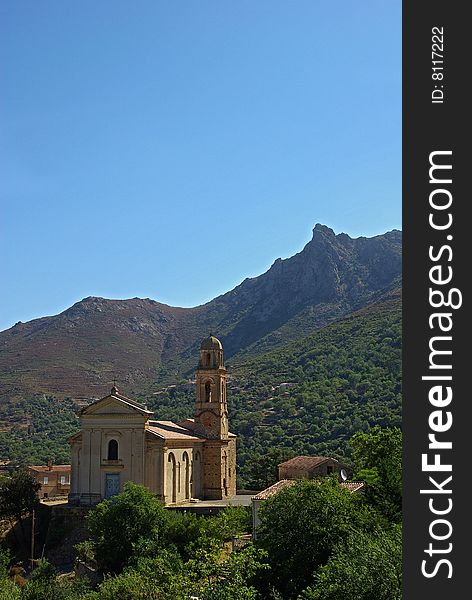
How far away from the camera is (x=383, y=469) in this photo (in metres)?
31.9

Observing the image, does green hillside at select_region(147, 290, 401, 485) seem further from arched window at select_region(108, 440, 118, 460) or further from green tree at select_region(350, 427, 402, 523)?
green tree at select_region(350, 427, 402, 523)

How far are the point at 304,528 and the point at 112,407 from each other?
2475cm

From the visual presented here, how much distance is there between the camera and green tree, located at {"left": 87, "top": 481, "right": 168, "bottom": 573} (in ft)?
109

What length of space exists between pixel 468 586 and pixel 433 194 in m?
4.75

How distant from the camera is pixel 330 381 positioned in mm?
87812

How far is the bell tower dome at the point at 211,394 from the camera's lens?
52375mm

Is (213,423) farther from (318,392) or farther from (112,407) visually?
(318,392)

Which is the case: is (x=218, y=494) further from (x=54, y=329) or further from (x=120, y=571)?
(x=54, y=329)

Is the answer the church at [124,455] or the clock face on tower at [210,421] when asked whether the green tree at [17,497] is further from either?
the clock face on tower at [210,421]

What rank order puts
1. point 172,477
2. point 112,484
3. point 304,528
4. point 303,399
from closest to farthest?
point 304,528 → point 112,484 → point 172,477 → point 303,399

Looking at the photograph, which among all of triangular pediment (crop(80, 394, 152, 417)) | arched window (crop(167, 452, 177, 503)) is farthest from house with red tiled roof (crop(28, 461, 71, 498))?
arched window (crop(167, 452, 177, 503))

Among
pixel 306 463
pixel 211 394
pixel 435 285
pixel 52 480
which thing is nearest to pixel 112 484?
pixel 211 394

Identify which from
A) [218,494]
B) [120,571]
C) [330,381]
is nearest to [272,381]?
Result: [330,381]

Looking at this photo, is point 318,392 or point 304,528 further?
point 318,392
